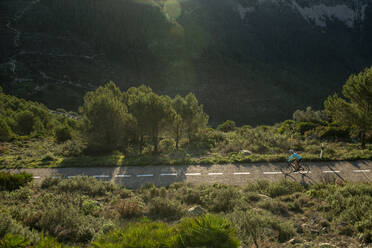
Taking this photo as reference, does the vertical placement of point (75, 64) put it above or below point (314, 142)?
above

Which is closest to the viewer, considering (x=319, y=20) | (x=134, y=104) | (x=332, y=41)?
(x=134, y=104)

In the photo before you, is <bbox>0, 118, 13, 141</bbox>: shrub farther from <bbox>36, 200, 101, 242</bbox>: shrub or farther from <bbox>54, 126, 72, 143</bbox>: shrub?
<bbox>36, 200, 101, 242</bbox>: shrub

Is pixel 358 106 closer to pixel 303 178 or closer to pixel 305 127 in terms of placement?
pixel 305 127

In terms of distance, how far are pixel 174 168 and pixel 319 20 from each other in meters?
Answer: 181

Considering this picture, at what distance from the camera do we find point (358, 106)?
17312 mm

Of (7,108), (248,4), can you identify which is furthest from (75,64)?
(248,4)

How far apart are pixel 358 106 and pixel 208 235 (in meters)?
18.9

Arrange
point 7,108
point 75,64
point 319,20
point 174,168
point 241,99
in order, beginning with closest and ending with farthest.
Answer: point 174,168 < point 7,108 < point 241,99 < point 75,64 < point 319,20

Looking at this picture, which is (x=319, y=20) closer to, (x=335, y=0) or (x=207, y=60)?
(x=335, y=0)

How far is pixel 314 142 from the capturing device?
18.9 metres

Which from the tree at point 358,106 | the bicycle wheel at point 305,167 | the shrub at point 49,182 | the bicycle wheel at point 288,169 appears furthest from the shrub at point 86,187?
the tree at point 358,106

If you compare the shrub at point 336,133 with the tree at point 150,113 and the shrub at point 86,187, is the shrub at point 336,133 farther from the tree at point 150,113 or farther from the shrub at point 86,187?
the shrub at point 86,187

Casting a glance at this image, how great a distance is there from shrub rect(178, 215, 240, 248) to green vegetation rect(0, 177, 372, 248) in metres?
0.02

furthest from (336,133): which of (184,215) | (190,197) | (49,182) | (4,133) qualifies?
(4,133)
